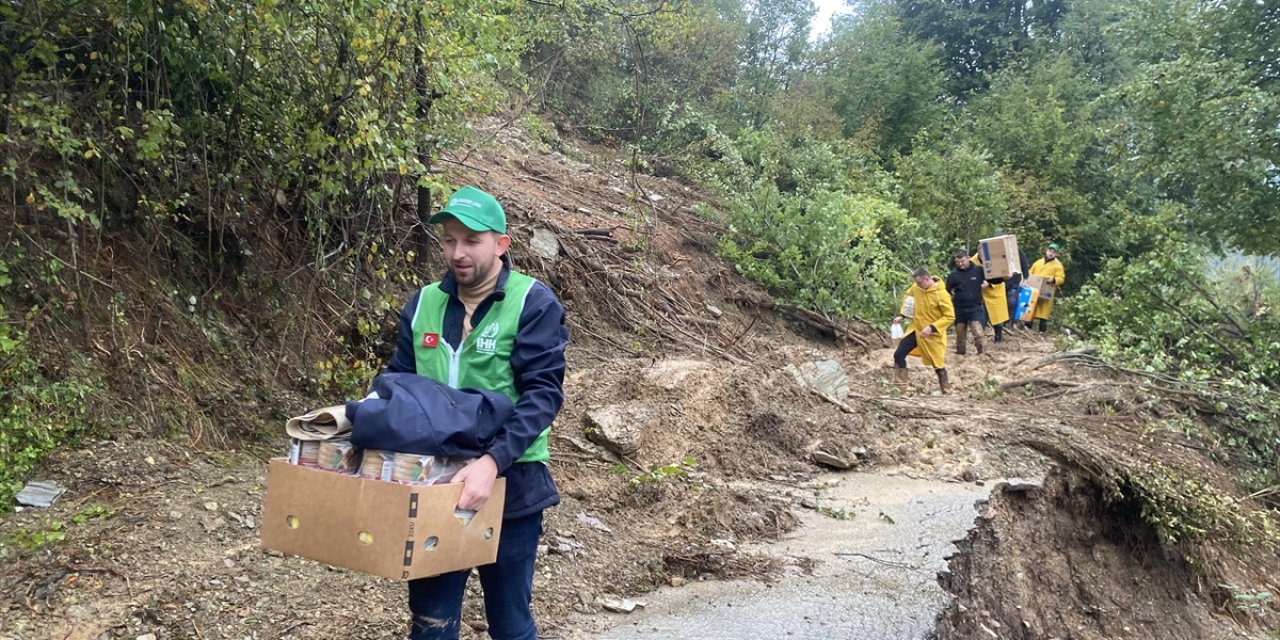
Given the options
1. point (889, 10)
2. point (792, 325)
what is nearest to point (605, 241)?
point (792, 325)

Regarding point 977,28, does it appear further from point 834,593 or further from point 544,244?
point 834,593

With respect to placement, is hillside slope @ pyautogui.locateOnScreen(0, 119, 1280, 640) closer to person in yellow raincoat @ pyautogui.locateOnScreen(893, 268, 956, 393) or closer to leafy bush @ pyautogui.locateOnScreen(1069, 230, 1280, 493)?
person in yellow raincoat @ pyautogui.locateOnScreen(893, 268, 956, 393)

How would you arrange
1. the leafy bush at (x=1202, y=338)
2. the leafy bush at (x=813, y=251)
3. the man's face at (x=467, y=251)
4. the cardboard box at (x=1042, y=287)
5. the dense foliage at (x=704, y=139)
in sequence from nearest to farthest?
the man's face at (x=467, y=251) < the dense foliage at (x=704, y=139) < the leafy bush at (x=1202, y=338) < the leafy bush at (x=813, y=251) < the cardboard box at (x=1042, y=287)

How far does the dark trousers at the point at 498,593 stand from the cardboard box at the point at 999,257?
40.0ft

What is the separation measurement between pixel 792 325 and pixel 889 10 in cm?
2112

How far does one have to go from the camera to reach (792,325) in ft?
43.2

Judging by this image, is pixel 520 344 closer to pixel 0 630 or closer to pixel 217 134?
pixel 0 630

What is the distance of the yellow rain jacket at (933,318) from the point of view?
32.9 ft

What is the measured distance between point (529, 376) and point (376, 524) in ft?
2.02

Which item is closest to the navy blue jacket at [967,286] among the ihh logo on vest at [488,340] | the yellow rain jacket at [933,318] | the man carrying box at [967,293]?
the man carrying box at [967,293]

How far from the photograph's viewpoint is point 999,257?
1330cm

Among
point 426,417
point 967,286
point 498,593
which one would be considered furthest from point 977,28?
point 426,417

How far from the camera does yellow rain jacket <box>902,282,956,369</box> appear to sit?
10031 mm

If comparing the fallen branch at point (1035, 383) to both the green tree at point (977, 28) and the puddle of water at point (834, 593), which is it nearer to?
the puddle of water at point (834, 593)
